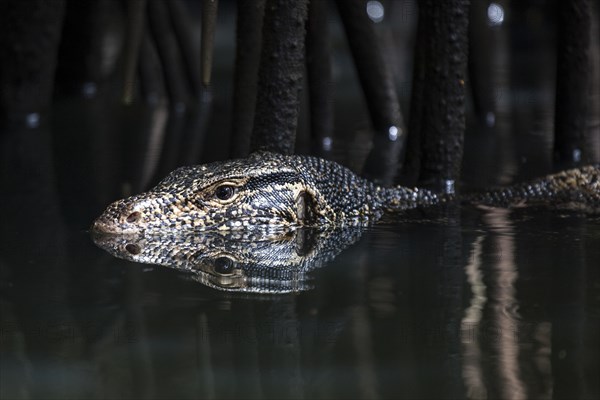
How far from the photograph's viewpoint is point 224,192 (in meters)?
7.34

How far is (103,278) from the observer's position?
618 cm

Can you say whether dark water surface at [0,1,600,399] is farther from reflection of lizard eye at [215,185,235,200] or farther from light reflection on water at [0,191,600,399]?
reflection of lizard eye at [215,185,235,200]

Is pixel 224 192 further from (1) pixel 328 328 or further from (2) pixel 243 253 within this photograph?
(1) pixel 328 328

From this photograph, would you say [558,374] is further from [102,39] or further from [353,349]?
[102,39]

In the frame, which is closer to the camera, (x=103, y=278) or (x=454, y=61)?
(x=103, y=278)

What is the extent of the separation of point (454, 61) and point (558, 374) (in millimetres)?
4144

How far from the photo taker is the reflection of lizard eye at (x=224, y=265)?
20.8 ft

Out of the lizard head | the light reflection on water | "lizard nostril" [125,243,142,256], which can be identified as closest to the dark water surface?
the light reflection on water

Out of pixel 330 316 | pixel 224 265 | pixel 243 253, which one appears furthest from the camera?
pixel 243 253

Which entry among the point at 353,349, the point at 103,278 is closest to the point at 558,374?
the point at 353,349

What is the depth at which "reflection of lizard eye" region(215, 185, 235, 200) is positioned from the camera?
7336 mm

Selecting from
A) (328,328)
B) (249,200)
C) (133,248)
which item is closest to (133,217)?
(133,248)

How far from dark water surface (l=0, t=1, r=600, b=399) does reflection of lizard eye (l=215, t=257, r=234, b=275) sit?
267 mm

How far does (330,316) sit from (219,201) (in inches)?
80.6
